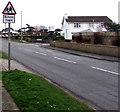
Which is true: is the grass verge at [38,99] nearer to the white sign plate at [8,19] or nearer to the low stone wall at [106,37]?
the white sign plate at [8,19]

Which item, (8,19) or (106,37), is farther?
(106,37)

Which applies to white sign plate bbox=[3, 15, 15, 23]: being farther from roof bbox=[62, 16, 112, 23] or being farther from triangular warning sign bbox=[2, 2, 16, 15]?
roof bbox=[62, 16, 112, 23]

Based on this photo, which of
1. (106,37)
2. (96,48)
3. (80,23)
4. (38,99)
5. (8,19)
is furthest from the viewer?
(80,23)

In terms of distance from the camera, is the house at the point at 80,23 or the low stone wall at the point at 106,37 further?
the house at the point at 80,23

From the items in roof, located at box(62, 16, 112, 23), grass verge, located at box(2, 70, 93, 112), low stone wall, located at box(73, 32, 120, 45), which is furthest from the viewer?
roof, located at box(62, 16, 112, 23)

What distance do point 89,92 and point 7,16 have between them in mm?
5461

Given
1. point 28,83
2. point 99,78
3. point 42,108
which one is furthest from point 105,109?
point 99,78

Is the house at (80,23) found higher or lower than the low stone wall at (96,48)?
higher

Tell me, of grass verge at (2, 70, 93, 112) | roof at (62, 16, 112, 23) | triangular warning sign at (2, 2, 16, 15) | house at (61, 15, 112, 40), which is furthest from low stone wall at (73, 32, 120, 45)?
roof at (62, 16, 112, 23)

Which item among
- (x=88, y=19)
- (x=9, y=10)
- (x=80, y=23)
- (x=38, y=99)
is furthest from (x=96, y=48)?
(x=88, y=19)

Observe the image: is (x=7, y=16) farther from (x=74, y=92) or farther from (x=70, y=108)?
(x=70, y=108)

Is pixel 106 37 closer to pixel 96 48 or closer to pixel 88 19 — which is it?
pixel 96 48

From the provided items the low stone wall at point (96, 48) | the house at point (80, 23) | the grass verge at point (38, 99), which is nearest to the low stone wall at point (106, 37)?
the low stone wall at point (96, 48)

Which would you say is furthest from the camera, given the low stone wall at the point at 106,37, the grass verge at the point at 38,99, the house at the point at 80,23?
the house at the point at 80,23
